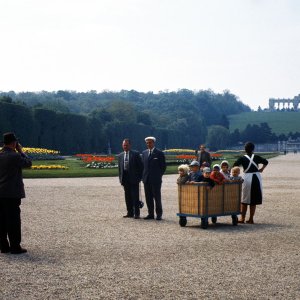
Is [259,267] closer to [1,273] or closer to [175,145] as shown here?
[1,273]

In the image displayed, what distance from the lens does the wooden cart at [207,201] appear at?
12.2 metres

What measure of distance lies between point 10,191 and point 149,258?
7.18 ft

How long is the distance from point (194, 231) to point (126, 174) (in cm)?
307

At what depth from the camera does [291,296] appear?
6.82 m

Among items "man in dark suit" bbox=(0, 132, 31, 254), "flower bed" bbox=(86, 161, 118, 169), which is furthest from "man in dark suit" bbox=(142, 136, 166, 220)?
"flower bed" bbox=(86, 161, 118, 169)

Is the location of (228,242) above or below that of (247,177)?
below

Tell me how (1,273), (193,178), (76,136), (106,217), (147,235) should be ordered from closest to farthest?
(1,273) → (147,235) → (193,178) → (106,217) → (76,136)

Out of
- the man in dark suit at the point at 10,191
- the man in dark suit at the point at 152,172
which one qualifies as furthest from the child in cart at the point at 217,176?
the man in dark suit at the point at 10,191

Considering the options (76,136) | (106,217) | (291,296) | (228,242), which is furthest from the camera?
(76,136)

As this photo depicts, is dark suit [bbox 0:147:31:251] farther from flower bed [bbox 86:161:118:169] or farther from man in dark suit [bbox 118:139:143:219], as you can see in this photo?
flower bed [bbox 86:161:118:169]

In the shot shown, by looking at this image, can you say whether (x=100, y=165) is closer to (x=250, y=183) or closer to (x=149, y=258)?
(x=250, y=183)

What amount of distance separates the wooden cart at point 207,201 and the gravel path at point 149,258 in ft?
0.82

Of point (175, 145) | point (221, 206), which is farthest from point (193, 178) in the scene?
point (175, 145)

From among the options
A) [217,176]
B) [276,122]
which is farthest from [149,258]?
[276,122]
